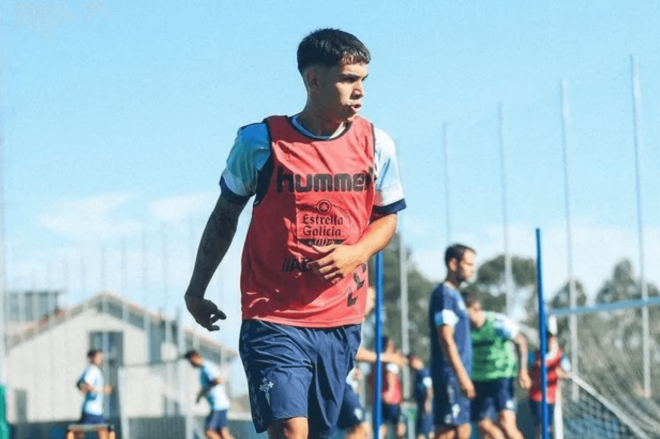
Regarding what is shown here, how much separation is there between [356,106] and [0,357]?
9131 mm

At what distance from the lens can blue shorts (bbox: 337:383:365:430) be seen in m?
11.3

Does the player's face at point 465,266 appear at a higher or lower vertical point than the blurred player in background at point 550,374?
higher

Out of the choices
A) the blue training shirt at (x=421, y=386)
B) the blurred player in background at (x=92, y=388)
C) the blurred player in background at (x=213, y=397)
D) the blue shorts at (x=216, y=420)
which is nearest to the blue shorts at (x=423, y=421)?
the blue training shirt at (x=421, y=386)

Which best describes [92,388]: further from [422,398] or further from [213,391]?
[422,398]

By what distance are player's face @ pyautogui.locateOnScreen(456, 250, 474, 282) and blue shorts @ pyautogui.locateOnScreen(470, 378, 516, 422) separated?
75.2 inches

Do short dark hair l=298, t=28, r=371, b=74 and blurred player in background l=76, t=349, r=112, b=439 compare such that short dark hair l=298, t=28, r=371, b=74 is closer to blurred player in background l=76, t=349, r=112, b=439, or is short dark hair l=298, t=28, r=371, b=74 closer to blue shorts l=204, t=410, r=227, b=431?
blue shorts l=204, t=410, r=227, b=431

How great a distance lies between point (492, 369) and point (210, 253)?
927cm

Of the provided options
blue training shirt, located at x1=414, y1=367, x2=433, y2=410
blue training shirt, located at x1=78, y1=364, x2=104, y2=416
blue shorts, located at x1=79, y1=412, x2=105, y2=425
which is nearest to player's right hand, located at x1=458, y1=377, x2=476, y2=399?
blue training shirt, located at x1=414, y1=367, x2=433, y2=410

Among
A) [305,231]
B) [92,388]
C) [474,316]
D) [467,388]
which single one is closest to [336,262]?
[305,231]

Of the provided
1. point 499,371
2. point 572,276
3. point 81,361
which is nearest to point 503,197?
point 572,276

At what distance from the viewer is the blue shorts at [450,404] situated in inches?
506

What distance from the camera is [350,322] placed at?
225 inches

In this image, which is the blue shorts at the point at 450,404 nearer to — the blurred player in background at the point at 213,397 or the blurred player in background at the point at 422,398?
the blurred player in background at the point at 213,397

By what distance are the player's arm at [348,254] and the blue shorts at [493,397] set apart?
8987 millimetres
